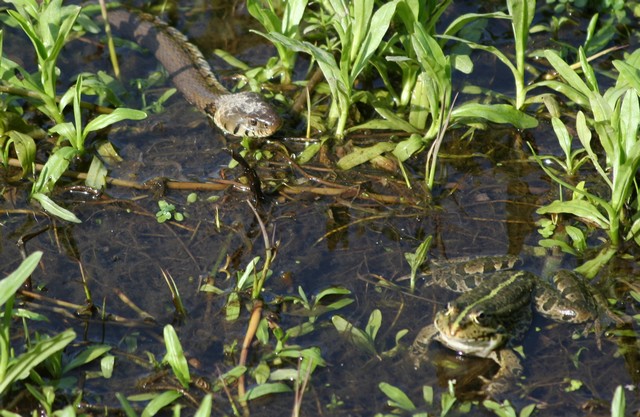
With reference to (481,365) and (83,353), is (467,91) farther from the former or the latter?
(83,353)

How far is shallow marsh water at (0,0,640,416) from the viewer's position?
5652 millimetres

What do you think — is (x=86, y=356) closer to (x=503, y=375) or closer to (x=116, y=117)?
(x=116, y=117)

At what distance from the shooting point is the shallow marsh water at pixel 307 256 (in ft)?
18.5

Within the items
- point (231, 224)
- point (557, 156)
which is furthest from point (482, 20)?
point (231, 224)

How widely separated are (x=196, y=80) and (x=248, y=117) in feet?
3.59

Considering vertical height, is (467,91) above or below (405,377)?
above

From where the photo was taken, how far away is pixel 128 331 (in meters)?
5.95

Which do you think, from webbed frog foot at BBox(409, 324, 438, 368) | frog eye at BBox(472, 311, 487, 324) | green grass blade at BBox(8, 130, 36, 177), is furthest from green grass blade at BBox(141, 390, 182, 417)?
green grass blade at BBox(8, 130, 36, 177)

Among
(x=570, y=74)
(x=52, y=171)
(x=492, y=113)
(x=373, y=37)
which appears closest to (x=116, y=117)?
(x=52, y=171)

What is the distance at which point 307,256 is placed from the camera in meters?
6.62

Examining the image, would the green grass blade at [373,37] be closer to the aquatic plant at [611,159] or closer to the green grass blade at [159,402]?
the aquatic plant at [611,159]

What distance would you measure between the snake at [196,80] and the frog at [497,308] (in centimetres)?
234

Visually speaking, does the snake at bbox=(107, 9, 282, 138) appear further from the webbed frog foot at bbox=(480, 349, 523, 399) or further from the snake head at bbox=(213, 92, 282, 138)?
the webbed frog foot at bbox=(480, 349, 523, 399)

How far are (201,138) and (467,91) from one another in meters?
2.55
